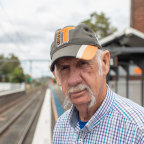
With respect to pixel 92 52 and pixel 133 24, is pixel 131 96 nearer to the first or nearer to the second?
pixel 92 52

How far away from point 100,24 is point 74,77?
81.9ft

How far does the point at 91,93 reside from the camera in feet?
3.87

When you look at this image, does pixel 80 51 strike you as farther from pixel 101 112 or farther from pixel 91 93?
pixel 101 112

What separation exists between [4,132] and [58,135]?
31.4 feet

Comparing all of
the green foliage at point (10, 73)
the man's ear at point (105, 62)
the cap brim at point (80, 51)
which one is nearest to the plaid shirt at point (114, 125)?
the man's ear at point (105, 62)

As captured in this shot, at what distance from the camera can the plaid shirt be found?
1.03 metres

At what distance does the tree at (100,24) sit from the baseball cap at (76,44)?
23.7m

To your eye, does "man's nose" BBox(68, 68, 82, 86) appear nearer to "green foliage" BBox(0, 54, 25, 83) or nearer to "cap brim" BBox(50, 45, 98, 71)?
"cap brim" BBox(50, 45, 98, 71)

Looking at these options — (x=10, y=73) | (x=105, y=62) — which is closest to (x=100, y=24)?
(x=105, y=62)

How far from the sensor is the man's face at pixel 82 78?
1.19m

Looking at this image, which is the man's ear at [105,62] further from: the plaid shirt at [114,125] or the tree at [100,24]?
the tree at [100,24]

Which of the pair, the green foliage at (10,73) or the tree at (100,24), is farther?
the green foliage at (10,73)

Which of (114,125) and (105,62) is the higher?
(105,62)

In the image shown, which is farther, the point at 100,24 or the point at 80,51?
the point at 100,24
